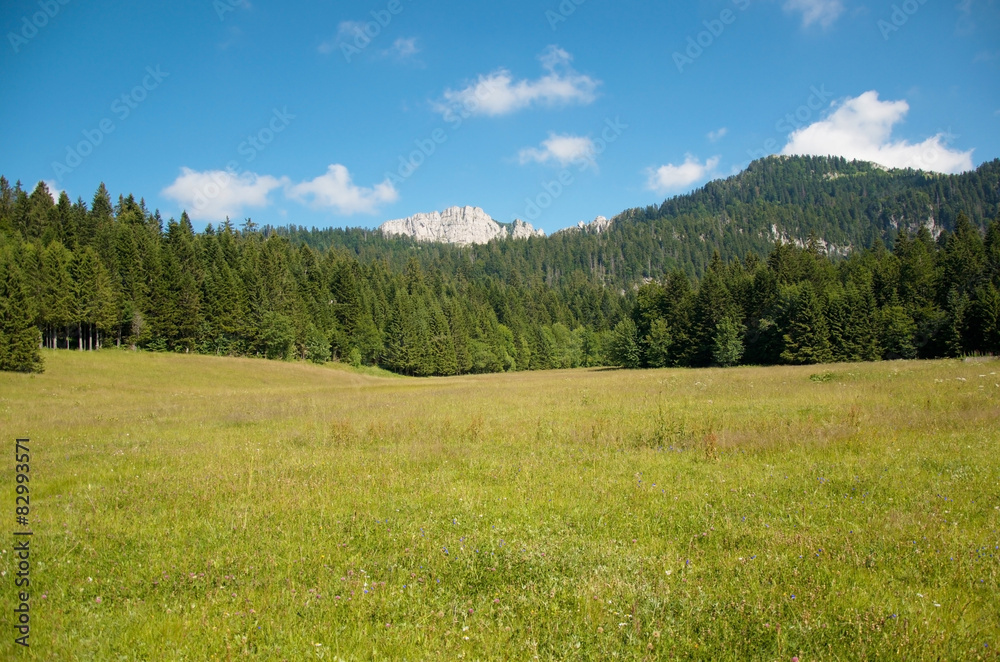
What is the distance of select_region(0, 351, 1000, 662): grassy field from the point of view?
446cm

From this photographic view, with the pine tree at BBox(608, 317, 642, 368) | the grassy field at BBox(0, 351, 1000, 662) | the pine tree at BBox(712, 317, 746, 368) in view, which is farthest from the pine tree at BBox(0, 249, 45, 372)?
the pine tree at BBox(712, 317, 746, 368)

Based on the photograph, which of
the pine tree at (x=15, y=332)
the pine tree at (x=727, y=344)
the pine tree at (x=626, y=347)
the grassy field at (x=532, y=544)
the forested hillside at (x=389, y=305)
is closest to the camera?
the grassy field at (x=532, y=544)

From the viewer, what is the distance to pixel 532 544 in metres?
6.45

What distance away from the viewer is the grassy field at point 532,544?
4.46 m

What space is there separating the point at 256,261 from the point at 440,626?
307 feet

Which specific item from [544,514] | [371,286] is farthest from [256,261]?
[544,514]

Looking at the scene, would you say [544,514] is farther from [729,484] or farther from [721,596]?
[729,484]

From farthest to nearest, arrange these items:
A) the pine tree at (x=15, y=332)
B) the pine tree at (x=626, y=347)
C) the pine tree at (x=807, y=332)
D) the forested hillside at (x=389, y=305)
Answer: the pine tree at (x=626, y=347), the pine tree at (x=807, y=332), the forested hillside at (x=389, y=305), the pine tree at (x=15, y=332)

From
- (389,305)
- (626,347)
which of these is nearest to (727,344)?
(626,347)

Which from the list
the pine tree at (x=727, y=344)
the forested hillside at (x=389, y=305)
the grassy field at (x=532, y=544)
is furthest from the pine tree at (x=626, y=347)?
the grassy field at (x=532, y=544)

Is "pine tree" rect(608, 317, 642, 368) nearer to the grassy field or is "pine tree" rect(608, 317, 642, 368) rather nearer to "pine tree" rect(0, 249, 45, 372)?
the grassy field

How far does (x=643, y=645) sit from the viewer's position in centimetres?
434

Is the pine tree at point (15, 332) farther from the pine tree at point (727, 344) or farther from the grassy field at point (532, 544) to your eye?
the pine tree at point (727, 344)

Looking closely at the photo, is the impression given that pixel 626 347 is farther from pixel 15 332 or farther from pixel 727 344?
pixel 15 332
